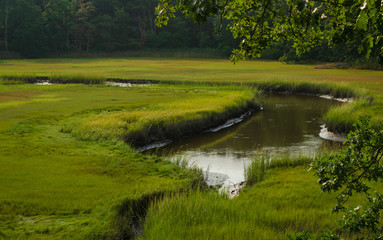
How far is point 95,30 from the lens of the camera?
115688mm

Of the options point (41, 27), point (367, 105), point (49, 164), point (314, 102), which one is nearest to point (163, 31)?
point (41, 27)

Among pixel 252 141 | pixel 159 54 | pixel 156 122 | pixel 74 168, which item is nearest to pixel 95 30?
pixel 159 54

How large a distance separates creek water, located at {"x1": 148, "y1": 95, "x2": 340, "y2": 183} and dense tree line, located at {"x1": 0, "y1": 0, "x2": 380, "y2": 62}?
224 feet

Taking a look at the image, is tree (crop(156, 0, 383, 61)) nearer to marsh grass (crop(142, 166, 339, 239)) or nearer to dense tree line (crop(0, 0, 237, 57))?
marsh grass (crop(142, 166, 339, 239))

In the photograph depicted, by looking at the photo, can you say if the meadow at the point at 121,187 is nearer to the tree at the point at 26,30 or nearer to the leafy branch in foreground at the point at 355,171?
the leafy branch in foreground at the point at 355,171

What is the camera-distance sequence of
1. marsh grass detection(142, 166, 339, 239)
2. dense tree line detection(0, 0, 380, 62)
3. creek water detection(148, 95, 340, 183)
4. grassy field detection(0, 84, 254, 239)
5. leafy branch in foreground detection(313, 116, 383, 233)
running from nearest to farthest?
leafy branch in foreground detection(313, 116, 383, 233) → marsh grass detection(142, 166, 339, 239) → grassy field detection(0, 84, 254, 239) → creek water detection(148, 95, 340, 183) → dense tree line detection(0, 0, 380, 62)

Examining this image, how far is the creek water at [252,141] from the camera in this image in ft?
57.8

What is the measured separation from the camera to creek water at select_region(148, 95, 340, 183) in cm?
1762

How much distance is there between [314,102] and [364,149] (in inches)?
1306

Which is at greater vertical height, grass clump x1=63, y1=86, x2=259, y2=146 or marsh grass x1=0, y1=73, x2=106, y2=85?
grass clump x1=63, y1=86, x2=259, y2=146

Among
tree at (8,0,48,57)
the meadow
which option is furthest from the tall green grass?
the meadow

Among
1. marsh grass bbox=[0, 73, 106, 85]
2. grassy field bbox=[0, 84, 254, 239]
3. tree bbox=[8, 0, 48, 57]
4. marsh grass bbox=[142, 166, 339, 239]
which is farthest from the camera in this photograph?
tree bbox=[8, 0, 48, 57]

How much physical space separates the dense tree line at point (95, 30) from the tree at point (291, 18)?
90099 mm

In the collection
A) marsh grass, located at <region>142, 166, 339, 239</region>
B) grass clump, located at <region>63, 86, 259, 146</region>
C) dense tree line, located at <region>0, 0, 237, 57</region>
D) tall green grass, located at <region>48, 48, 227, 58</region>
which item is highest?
dense tree line, located at <region>0, 0, 237, 57</region>
